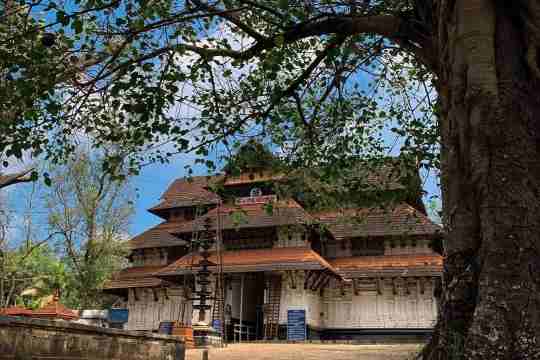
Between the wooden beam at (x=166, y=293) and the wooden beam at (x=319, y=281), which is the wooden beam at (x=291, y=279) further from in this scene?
the wooden beam at (x=166, y=293)

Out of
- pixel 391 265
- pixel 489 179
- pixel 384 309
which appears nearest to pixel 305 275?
pixel 391 265

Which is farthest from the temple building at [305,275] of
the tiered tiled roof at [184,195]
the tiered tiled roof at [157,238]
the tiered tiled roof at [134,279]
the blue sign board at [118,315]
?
the tiered tiled roof at [184,195]

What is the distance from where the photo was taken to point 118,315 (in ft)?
86.7

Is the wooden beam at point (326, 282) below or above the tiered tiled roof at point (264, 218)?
below

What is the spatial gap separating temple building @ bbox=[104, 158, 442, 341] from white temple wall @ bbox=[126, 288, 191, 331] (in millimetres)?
59

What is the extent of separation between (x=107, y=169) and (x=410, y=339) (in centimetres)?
1883

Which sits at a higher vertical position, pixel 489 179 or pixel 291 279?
pixel 489 179

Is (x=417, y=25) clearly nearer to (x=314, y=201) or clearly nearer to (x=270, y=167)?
(x=270, y=167)

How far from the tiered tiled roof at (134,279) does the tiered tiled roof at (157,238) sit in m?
1.23

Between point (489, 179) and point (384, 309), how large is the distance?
2032 centimetres

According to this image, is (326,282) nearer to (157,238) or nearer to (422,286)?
(422,286)

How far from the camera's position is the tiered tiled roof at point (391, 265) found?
73.6 feet

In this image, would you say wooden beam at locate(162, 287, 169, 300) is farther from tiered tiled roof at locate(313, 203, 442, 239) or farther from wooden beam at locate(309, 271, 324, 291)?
tiered tiled roof at locate(313, 203, 442, 239)

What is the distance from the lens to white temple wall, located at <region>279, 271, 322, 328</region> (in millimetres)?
22922
